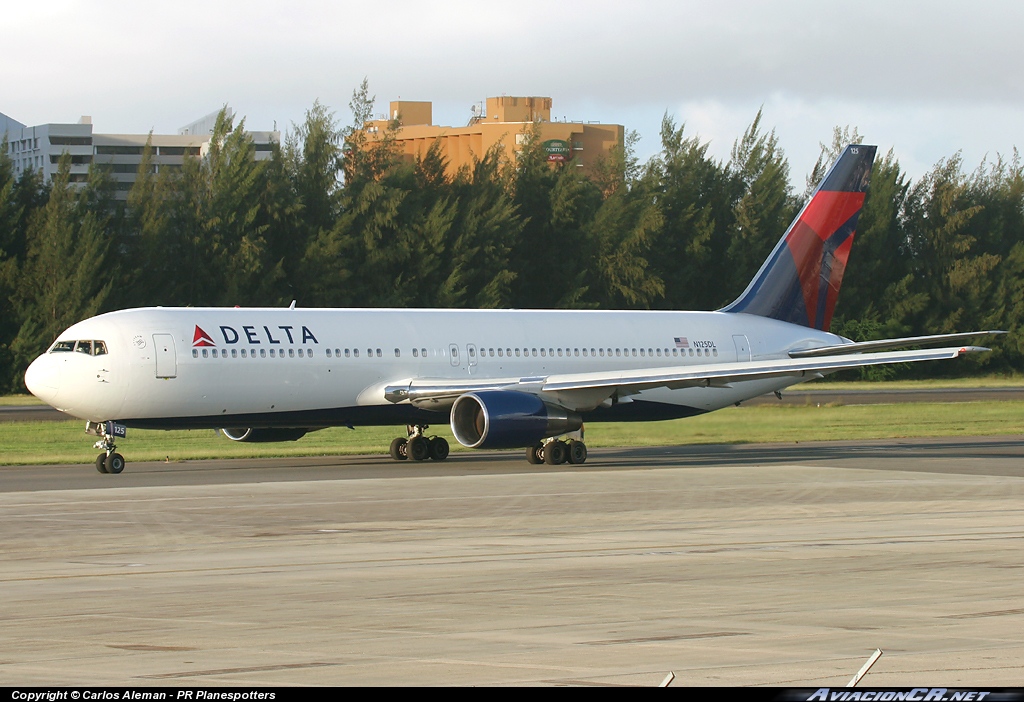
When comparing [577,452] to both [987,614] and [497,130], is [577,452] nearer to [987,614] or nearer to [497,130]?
[987,614]

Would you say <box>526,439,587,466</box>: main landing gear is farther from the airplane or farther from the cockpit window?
the cockpit window

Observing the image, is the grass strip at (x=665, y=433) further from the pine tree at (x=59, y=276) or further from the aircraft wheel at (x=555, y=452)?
the pine tree at (x=59, y=276)

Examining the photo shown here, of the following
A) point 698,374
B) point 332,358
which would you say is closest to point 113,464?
point 332,358

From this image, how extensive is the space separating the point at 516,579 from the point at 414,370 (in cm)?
1761

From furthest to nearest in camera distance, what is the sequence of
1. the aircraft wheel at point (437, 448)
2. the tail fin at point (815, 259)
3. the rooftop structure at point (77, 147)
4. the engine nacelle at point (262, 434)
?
the rooftop structure at point (77, 147) < the tail fin at point (815, 259) < the aircraft wheel at point (437, 448) < the engine nacelle at point (262, 434)

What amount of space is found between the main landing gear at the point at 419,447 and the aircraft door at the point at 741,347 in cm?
829

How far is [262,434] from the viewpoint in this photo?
32281mm

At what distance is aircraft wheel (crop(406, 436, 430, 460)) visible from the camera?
105ft

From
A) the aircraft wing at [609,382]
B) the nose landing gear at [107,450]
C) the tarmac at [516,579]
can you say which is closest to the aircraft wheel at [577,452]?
the aircraft wing at [609,382]

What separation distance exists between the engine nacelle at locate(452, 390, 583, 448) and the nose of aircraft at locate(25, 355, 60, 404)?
26.1ft

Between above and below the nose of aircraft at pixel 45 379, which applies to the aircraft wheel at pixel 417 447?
below

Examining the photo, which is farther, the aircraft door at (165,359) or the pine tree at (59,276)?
the pine tree at (59,276)

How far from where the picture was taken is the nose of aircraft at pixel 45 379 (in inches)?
1109

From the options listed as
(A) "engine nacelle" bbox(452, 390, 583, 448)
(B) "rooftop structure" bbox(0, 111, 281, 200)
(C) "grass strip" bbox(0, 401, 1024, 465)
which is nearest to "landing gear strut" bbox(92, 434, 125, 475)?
(C) "grass strip" bbox(0, 401, 1024, 465)
